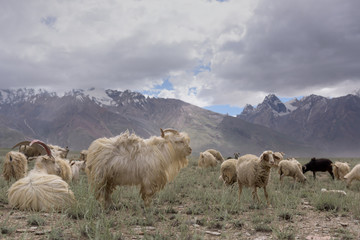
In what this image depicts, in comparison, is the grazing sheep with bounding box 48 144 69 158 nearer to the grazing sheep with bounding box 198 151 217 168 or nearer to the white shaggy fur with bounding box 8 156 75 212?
the white shaggy fur with bounding box 8 156 75 212

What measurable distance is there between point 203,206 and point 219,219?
1.35 meters

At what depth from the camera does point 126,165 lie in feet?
21.0

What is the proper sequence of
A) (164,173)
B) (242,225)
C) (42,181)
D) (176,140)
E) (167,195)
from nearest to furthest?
1. (242,225)
2. (42,181)
3. (164,173)
4. (176,140)
5. (167,195)

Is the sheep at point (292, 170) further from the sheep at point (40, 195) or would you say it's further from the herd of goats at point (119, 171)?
the sheep at point (40, 195)

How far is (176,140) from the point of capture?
293 inches

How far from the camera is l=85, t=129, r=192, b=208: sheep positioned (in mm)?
6387

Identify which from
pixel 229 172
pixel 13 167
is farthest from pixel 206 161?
pixel 13 167

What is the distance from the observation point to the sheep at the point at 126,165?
639 centimetres

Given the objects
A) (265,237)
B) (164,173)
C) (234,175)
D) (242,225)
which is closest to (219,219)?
(242,225)

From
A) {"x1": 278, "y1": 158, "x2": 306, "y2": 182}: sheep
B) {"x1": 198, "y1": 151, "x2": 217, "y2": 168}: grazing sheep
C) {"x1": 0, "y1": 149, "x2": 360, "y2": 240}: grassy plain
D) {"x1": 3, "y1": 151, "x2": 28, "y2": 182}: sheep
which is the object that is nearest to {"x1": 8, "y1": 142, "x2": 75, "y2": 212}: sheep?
{"x1": 0, "y1": 149, "x2": 360, "y2": 240}: grassy plain

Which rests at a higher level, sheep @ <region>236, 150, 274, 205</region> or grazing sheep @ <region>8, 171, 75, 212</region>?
sheep @ <region>236, 150, 274, 205</region>

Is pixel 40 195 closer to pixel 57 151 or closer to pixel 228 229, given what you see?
pixel 228 229

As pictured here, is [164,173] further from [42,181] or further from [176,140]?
[42,181]

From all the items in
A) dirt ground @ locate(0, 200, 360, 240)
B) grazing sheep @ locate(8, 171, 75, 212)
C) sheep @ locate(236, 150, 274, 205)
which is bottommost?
dirt ground @ locate(0, 200, 360, 240)
